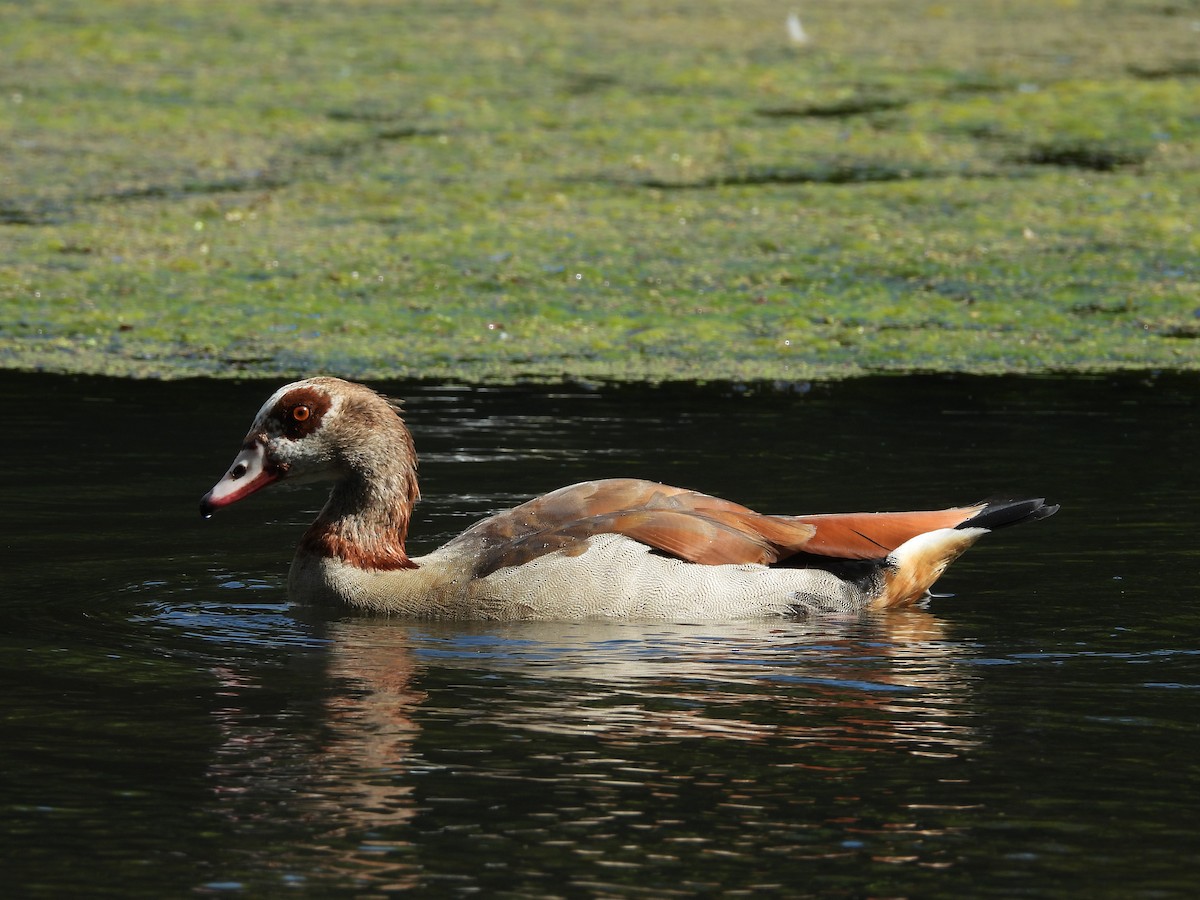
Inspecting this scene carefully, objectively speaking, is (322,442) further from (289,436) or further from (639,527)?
(639,527)

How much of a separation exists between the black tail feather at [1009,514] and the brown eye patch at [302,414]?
250 cm

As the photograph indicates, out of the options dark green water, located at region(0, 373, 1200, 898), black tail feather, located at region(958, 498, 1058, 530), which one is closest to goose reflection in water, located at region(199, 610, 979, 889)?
dark green water, located at region(0, 373, 1200, 898)

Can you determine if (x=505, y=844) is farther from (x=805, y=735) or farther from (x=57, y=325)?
(x=57, y=325)

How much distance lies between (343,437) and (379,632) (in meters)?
0.99

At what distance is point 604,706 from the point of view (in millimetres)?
6359

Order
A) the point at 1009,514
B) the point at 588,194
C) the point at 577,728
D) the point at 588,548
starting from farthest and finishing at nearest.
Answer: the point at 588,194 → the point at 1009,514 → the point at 588,548 → the point at 577,728

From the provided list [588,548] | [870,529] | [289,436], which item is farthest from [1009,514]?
[289,436]

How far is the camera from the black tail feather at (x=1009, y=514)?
7895 mm

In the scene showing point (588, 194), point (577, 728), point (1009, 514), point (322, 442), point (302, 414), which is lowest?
point (577, 728)

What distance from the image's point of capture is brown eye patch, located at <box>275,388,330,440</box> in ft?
26.9

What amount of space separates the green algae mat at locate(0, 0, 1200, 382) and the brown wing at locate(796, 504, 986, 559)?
12.9ft

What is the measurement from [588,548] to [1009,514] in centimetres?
159

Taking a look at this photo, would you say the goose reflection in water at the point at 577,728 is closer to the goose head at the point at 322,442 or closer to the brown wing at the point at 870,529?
the brown wing at the point at 870,529

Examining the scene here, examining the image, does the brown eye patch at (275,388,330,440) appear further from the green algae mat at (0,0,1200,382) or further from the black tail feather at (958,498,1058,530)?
the green algae mat at (0,0,1200,382)
